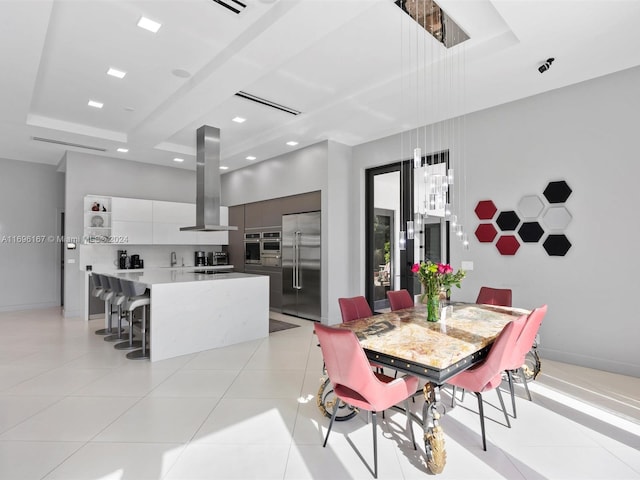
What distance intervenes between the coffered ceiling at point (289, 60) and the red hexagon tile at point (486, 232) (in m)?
1.55

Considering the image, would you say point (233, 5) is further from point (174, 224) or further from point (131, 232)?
point (174, 224)

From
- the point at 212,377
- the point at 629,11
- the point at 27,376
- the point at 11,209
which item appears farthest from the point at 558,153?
the point at 11,209

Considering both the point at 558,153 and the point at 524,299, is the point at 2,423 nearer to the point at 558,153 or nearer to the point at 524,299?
the point at 524,299

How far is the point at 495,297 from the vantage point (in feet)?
12.7

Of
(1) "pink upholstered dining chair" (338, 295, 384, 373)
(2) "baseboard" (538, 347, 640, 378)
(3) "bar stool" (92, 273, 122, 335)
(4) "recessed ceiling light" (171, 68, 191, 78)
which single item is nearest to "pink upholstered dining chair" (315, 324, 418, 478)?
→ (1) "pink upholstered dining chair" (338, 295, 384, 373)

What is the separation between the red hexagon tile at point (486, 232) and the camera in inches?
175

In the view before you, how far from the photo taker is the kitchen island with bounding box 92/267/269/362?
4074 millimetres

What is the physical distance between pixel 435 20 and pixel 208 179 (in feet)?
12.0

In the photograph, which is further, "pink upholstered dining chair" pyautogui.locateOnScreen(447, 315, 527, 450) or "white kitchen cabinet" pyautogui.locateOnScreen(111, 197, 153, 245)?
"white kitchen cabinet" pyautogui.locateOnScreen(111, 197, 153, 245)

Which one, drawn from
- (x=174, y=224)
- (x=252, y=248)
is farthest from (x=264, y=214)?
(x=174, y=224)

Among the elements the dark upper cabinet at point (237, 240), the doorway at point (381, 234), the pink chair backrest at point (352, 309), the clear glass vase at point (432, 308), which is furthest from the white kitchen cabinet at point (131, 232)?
the clear glass vase at point (432, 308)

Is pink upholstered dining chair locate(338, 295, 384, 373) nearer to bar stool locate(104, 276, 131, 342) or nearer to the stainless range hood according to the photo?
the stainless range hood

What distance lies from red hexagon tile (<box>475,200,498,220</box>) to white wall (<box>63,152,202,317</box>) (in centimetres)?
623

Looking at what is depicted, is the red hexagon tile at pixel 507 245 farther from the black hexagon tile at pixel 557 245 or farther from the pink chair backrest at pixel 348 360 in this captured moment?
the pink chair backrest at pixel 348 360
